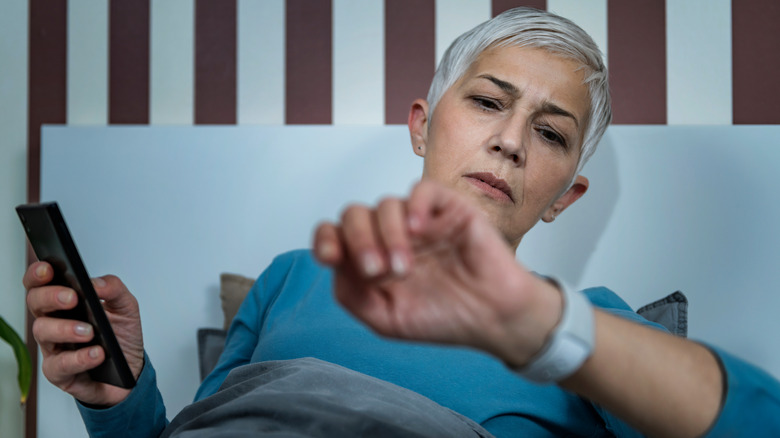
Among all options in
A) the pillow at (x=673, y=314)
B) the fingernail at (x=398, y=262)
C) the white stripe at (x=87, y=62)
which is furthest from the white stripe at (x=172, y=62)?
the fingernail at (x=398, y=262)

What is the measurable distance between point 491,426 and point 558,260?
0.68 metres

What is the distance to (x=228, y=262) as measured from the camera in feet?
5.12

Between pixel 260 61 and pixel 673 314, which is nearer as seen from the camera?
pixel 673 314

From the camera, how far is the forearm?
0.54 meters

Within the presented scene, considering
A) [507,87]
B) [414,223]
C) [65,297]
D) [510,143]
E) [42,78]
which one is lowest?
[65,297]

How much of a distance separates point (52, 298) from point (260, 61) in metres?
1.03

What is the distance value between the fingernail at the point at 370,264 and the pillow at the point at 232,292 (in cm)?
102

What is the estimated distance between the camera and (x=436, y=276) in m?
0.49

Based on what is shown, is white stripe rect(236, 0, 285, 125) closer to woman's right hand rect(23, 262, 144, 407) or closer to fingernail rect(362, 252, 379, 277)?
woman's right hand rect(23, 262, 144, 407)

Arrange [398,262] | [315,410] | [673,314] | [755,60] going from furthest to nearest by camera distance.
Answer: [755,60], [673,314], [315,410], [398,262]

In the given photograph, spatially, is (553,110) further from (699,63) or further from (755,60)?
(755,60)

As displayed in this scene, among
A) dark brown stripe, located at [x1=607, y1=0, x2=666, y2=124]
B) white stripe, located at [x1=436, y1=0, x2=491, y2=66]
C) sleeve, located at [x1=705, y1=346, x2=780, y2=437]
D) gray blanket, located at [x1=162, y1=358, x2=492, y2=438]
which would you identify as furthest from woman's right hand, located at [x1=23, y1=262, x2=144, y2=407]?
dark brown stripe, located at [x1=607, y1=0, x2=666, y2=124]

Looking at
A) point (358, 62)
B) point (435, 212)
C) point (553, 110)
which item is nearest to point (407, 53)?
point (358, 62)

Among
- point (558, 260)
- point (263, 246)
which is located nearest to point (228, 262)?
point (263, 246)
